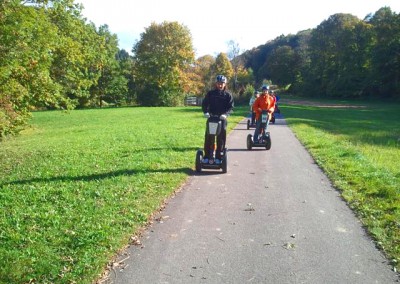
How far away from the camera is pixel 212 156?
9500 millimetres

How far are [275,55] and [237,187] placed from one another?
77.0 metres

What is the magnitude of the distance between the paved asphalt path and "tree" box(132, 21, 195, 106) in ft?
167

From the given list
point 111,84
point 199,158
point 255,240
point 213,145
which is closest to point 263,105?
point 213,145

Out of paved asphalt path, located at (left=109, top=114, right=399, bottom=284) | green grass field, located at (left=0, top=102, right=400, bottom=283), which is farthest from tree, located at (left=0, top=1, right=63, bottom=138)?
paved asphalt path, located at (left=109, top=114, right=399, bottom=284)

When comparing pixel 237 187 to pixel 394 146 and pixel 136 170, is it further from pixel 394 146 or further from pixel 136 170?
pixel 394 146

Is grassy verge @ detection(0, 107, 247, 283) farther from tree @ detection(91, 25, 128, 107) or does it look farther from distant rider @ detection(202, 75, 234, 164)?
tree @ detection(91, 25, 128, 107)

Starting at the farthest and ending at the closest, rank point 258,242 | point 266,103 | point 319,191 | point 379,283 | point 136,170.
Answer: point 266,103
point 136,170
point 319,191
point 258,242
point 379,283

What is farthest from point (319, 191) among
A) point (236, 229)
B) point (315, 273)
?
point (315, 273)

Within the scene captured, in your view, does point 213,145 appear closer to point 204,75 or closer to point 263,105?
point 263,105

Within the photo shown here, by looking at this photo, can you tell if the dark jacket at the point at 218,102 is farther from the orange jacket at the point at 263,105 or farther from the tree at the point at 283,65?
the tree at the point at 283,65

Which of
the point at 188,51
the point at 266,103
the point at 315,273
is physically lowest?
the point at 315,273

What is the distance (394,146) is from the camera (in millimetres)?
14086

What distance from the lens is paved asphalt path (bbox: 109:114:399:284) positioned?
14.2 feet

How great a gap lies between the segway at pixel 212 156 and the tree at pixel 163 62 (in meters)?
49.5
